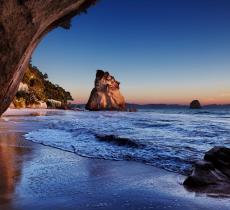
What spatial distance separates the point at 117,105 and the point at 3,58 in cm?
8555

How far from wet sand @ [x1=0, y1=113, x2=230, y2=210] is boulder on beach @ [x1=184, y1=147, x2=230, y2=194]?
302mm

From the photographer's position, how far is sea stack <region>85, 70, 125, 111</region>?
86500 mm

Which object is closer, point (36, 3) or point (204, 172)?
point (36, 3)

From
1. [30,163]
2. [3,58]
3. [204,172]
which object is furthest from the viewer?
[30,163]

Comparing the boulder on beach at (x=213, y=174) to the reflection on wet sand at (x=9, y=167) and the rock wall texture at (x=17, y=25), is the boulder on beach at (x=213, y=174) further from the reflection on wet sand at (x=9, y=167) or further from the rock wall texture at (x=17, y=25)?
the rock wall texture at (x=17, y=25)

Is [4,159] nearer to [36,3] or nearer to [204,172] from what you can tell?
[204,172]

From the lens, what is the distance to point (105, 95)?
287 feet

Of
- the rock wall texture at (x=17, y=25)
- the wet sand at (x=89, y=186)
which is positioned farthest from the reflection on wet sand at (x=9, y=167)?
the rock wall texture at (x=17, y=25)

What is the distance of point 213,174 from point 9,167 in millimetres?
4440

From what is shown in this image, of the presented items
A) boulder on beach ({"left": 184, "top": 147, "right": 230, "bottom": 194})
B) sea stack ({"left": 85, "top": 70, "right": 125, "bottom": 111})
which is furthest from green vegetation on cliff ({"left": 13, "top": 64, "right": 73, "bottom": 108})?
boulder on beach ({"left": 184, "top": 147, "right": 230, "bottom": 194})

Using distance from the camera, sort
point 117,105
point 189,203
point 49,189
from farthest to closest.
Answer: point 117,105, point 49,189, point 189,203

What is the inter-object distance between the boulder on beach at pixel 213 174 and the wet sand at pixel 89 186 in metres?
0.30

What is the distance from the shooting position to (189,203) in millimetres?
4602

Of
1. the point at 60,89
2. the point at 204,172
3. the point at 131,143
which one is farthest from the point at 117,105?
the point at 204,172
